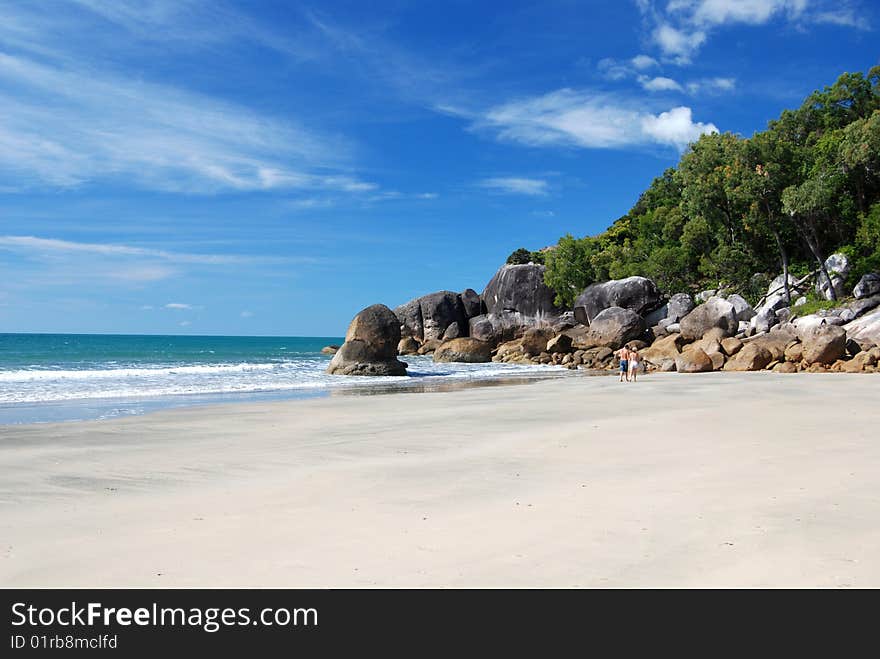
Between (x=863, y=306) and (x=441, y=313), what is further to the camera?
(x=441, y=313)

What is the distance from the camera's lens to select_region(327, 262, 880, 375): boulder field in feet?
82.7

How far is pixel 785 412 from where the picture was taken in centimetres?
1135

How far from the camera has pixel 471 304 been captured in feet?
177

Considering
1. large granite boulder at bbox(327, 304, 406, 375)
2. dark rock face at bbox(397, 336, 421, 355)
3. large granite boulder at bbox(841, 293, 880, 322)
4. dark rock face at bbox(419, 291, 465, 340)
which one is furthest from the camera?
dark rock face at bbox(419, 291, 465, 340)

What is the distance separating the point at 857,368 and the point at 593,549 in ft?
73.7

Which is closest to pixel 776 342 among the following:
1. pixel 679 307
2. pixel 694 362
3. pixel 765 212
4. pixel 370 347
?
pixel 694 362

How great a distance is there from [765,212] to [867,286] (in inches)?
303

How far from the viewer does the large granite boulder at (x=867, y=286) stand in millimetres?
29312

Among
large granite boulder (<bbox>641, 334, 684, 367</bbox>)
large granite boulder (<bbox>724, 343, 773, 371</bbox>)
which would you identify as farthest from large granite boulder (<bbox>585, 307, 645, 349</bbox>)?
large granite boulder (<bbox>724, 343, 773, 371</bbox>)

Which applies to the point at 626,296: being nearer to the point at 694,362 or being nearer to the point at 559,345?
the point at 559,345

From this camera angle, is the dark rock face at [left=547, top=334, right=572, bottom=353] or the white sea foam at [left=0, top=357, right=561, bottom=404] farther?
the dark rock face at [left=547, top=334, right=572, bottom=353]

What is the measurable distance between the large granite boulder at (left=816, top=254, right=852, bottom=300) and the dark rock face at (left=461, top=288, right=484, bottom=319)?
26.1 m

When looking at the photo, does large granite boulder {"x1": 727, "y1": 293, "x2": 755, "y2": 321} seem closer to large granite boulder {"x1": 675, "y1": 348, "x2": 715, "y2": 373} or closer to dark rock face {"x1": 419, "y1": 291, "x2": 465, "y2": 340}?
large granite boulder {"x1": 675, "y1": 348, "x2": 715, "y2": 373}

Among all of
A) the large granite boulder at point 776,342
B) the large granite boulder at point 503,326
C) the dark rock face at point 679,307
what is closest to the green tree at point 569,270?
the large granite boulder at point 503,326
